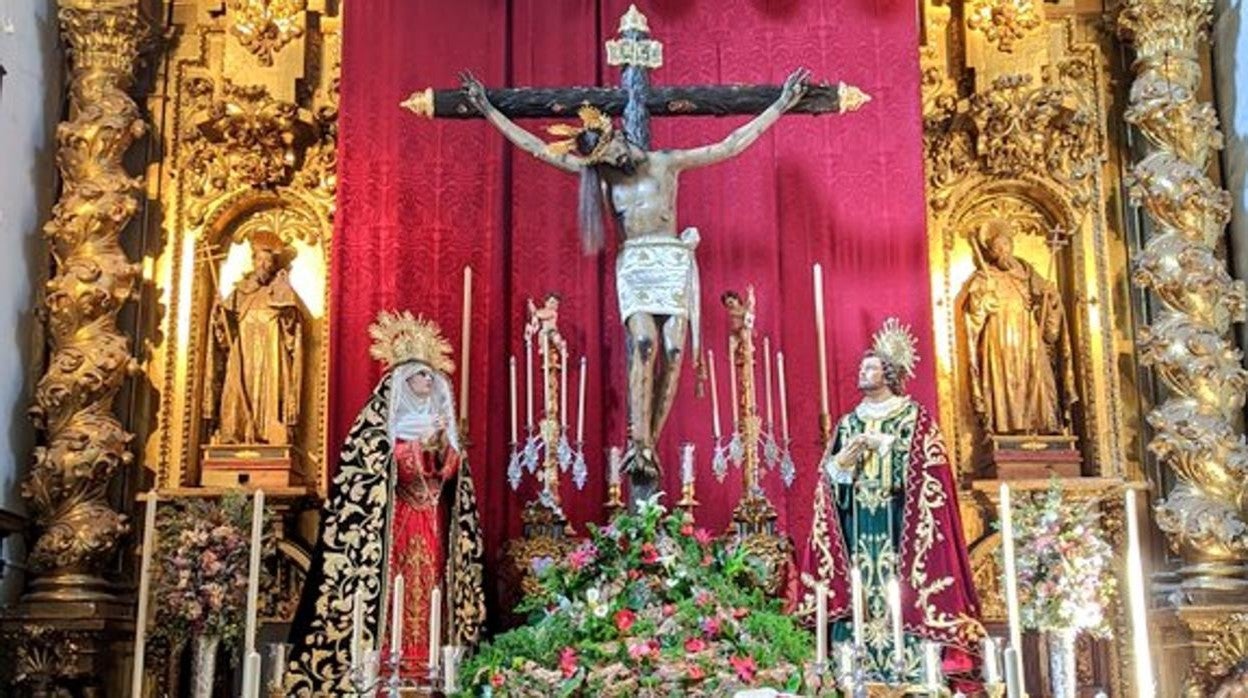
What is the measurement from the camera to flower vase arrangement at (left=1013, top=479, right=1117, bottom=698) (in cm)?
687

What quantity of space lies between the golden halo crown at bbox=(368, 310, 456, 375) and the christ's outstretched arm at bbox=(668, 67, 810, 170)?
1.39 metres

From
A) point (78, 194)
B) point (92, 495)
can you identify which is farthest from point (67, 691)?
point (78, 194)

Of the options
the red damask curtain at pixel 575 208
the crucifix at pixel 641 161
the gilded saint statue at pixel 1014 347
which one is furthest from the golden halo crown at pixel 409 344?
the gilded saint statue at pixel 1014 347

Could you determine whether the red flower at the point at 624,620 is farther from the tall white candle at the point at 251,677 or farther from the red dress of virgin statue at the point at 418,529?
the tall white candle at the point at 251,677

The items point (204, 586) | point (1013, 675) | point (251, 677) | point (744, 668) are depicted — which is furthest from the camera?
point (204, 586)

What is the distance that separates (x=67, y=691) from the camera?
300 inches

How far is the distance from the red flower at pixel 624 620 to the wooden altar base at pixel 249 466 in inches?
104

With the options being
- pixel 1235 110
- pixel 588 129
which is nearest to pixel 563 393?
pixel 588 129

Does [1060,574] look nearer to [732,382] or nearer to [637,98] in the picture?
[732,382]

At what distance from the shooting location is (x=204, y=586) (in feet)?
23.5

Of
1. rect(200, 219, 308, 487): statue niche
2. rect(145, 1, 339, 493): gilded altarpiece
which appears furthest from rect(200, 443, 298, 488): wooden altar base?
rect(145, 1, 339, 493): gilded altarpiece

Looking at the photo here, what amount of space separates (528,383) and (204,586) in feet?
5.96

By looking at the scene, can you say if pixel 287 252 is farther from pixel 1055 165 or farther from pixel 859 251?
pixel 1055 165

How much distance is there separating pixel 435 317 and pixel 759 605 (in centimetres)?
245
